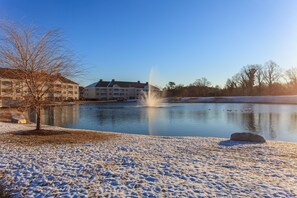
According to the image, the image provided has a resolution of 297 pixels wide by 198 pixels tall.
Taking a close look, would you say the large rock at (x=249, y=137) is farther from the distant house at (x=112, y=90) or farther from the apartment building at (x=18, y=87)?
the distant house at (x=112, y=90)

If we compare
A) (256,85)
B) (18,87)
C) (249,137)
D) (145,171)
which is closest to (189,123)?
(249,137)

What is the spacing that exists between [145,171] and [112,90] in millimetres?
96253

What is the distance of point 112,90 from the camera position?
10044 centimetres

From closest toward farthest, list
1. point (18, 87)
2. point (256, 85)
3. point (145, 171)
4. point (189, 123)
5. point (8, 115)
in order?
point (145, 171)
point (18, 87)
point (189, 123)
point (8, 115)
point (256, 85)

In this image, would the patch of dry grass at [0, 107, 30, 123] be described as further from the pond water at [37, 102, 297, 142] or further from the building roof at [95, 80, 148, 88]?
the building roof at [95, 80, 148, 88]

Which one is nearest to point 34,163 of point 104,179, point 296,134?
point 104,179

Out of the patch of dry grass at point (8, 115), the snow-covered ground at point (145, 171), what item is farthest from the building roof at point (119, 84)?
the snow-covered ground at point (145, 171)

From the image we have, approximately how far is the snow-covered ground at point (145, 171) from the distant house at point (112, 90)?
3521 inches

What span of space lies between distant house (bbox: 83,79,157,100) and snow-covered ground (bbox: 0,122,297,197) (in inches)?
3521

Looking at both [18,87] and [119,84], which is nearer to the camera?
[18,87]

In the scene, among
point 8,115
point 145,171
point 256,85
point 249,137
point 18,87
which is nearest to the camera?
point 145,171

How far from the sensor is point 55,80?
36.4ft

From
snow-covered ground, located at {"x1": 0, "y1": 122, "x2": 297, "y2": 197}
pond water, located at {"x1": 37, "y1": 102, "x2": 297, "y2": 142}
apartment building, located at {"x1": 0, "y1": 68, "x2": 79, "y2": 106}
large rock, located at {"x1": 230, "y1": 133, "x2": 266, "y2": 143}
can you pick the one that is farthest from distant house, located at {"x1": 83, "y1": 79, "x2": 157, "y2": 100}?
snow-covered ground, located at {"x1": 0, "y1": 122, "x2": 297, "y2": 197}

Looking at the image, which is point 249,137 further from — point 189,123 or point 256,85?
point 256,85
